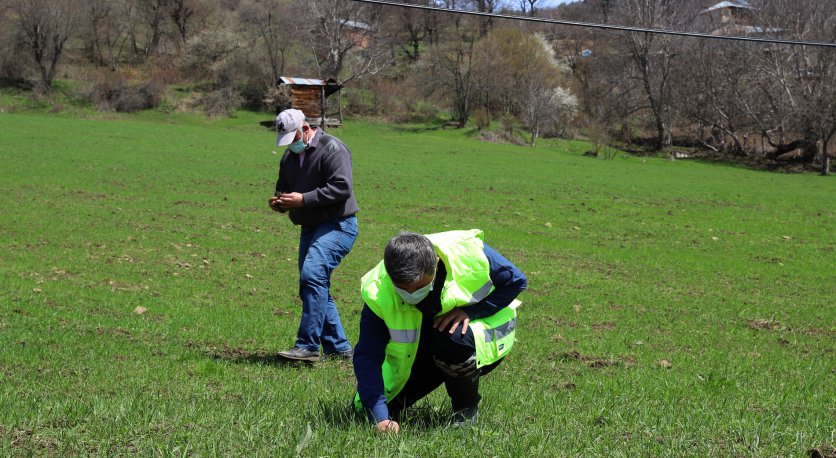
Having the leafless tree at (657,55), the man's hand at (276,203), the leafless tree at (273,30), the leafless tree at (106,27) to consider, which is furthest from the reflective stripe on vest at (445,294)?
the leafless tree at (106,27)

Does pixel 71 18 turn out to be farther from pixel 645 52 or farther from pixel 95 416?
pixel 95 416

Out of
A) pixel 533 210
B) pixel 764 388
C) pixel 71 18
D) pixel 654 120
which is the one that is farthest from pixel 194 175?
pixel 654 120

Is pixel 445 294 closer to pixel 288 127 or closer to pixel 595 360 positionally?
pixel 288 127

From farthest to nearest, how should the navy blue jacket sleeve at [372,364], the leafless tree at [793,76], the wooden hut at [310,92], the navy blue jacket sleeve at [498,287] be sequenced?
the leafless tree at [793,76] < the wooden hut at [310,92] < the navy blue jacket sleeve at [498,287] < the navy blue jacket sleeve at [372,364]

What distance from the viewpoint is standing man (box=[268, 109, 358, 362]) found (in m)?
6.87

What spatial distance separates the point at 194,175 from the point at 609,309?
19.4m

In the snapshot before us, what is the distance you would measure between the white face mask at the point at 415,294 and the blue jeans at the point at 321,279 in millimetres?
2728

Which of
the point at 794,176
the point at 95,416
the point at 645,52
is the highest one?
the point at 645,52

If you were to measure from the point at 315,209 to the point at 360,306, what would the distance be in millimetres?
4124

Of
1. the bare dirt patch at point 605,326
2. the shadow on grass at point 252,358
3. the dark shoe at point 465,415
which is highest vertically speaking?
the dark shoe at point 465,415

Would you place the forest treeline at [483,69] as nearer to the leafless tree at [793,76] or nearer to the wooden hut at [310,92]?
the leafless tree at [793,76]

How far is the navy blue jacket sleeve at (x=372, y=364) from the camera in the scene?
4.32m

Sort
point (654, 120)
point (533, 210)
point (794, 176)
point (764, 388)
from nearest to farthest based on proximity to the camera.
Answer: point (764, 388) < point (533, 210) < point (794, 176) < point (654, 120)

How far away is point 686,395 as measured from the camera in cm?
612
